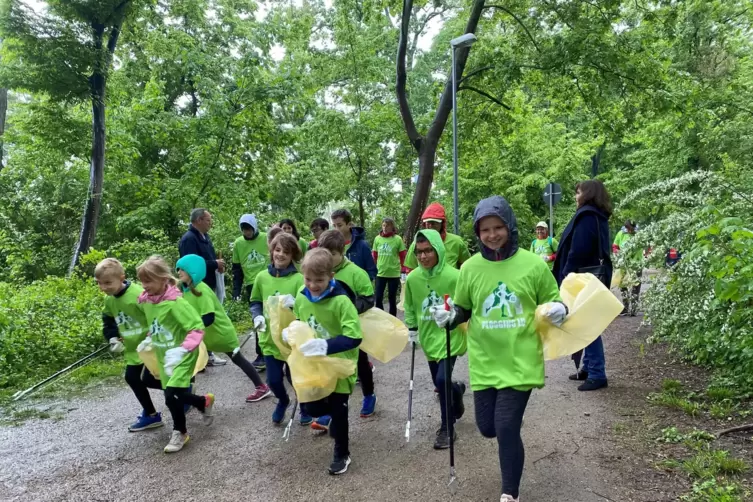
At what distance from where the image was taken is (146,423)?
15.8 feet

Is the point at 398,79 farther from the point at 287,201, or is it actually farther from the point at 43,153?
the point at 43,153

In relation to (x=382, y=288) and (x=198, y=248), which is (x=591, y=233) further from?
(x=198, y=248)

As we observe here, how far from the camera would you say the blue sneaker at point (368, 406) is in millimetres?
4934

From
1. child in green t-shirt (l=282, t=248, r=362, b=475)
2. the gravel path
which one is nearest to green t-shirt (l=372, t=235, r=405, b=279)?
the gravel path

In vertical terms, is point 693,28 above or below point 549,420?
above

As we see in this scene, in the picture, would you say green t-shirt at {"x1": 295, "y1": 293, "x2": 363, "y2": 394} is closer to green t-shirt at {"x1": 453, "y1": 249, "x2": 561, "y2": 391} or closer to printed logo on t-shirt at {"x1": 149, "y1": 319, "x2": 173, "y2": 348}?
green t-shirt at {"x1": 453, "y1": 249, "x2": 561, "y2": 391}

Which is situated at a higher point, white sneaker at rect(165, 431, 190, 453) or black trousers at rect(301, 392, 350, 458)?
black trousers at rect(301, 392, 350, 458)

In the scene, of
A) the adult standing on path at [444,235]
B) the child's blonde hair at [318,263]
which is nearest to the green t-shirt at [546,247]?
the adult standing on path at [444,235]

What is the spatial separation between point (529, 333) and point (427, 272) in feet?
4.70

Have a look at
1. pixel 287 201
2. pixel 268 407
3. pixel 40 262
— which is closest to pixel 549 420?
pixel 268 407

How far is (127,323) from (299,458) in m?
2.02

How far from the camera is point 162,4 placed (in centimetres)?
1653

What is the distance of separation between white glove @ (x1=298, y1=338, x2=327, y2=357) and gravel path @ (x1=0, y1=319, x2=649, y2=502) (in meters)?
0.91

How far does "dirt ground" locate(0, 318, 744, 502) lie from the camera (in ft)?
11.3
